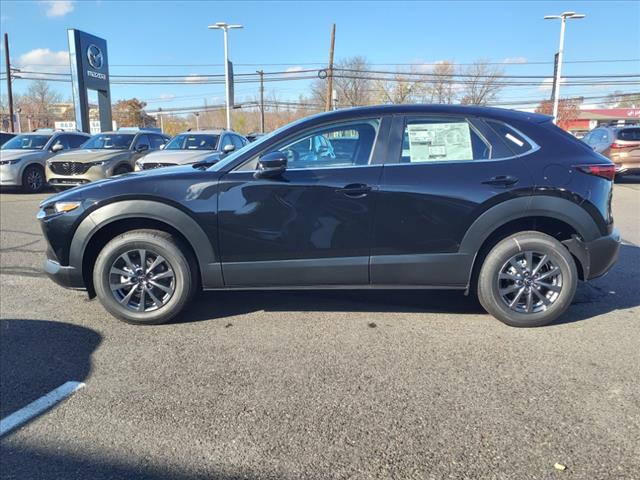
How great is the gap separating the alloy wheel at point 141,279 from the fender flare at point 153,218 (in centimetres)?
28

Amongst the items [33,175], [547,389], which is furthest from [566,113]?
[547,389]

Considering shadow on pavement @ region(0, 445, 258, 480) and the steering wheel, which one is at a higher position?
the steering wheel

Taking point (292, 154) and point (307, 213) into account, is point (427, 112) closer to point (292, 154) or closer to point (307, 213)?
point (292, 154)

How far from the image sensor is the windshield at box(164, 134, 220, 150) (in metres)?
11.2

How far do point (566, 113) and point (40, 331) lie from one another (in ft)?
207

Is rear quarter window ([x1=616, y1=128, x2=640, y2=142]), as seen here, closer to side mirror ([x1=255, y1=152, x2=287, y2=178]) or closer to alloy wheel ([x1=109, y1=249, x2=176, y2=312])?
side mirror ([x1=255, y1=152, x2=287, y2=178])

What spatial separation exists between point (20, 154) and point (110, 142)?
229 cm

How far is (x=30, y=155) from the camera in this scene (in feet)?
41.4

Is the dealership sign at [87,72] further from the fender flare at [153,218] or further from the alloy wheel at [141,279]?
the alloy wheel at [141,279]

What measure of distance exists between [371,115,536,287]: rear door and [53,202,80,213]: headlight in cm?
242

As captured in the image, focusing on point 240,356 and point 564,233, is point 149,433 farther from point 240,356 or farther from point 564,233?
point 564,233

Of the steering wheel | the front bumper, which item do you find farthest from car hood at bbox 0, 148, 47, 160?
the steering wheel

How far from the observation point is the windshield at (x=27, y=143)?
1333 centimetres

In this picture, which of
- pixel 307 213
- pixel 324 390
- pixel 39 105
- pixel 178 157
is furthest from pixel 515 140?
pixel 39 105
